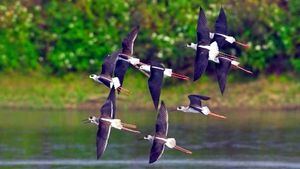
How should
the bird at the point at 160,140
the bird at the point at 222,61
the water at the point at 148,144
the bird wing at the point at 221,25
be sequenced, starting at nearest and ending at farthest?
the bird at the point at 160,140
the bird at the point at 222,61
the bird wing at the point at 221,25
the water at the point at 148,144

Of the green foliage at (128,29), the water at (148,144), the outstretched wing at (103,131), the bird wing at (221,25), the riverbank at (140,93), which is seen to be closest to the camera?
the outstretched wing at (103,131)

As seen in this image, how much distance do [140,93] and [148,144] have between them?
4.82 metres

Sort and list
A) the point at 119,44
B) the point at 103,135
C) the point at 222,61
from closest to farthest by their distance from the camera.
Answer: the point at 103,135 < the point at 222,61 < the point at 119,44

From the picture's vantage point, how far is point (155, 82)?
20016 mm

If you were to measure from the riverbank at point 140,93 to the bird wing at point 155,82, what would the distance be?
889cm

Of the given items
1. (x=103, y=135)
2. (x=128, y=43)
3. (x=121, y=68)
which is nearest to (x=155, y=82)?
(x=121, y=68)

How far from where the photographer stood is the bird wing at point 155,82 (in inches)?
784

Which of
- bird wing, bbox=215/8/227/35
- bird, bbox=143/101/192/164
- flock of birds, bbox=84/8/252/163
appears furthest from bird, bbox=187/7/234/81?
bird, bbox=143/101/192/164

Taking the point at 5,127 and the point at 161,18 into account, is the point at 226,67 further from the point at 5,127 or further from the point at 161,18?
the point at 161,18

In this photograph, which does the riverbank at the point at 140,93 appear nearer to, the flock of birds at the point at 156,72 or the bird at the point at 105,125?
the flock of birds at the point at 156,72

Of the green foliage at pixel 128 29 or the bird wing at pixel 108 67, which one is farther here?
the green foliage at pixel 128 29

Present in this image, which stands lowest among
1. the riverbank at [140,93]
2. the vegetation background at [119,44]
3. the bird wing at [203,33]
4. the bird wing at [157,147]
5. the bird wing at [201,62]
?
the bird wing at [157,147]

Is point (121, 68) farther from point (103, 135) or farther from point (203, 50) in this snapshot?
point (203, 50)

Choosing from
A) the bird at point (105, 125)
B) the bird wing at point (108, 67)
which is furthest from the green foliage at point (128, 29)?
the bird at point (105, 125)
